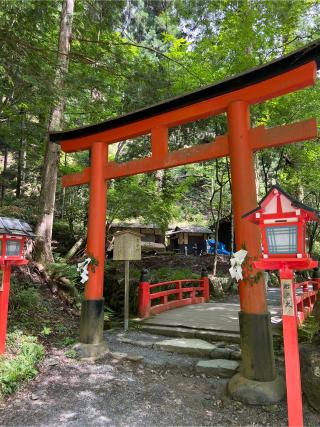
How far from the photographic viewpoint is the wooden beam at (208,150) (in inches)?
162

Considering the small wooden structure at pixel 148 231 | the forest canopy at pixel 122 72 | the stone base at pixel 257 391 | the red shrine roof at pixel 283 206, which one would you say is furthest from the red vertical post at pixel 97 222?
the small wooden structure at pixel 148 231

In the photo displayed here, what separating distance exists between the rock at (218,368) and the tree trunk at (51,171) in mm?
5432

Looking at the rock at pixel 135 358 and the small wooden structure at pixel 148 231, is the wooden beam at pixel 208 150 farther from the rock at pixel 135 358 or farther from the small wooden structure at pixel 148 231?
the small wooden structure at pixel 148 231

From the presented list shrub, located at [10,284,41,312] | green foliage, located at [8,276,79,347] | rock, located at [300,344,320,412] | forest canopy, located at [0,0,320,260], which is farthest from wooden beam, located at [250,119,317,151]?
shrub, located at [10,284,41,312]

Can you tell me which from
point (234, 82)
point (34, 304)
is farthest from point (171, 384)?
point (234, 82)

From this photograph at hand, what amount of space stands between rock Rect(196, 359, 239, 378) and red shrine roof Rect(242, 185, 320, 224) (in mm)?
2732

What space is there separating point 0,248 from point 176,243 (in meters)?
23.1

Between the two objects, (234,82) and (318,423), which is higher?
(234,82)

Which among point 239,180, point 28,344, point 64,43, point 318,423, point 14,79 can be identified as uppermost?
point 64,43

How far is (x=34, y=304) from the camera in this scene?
23.6 feet

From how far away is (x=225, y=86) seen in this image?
4.64 m

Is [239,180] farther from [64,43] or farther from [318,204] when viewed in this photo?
[318,204]

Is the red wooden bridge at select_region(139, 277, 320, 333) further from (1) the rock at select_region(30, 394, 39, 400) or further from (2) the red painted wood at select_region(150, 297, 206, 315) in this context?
(1) the rock at select_region(30, 394, 39, 400)

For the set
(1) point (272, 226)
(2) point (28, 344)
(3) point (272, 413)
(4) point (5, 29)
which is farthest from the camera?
(4) point (5, 29)
